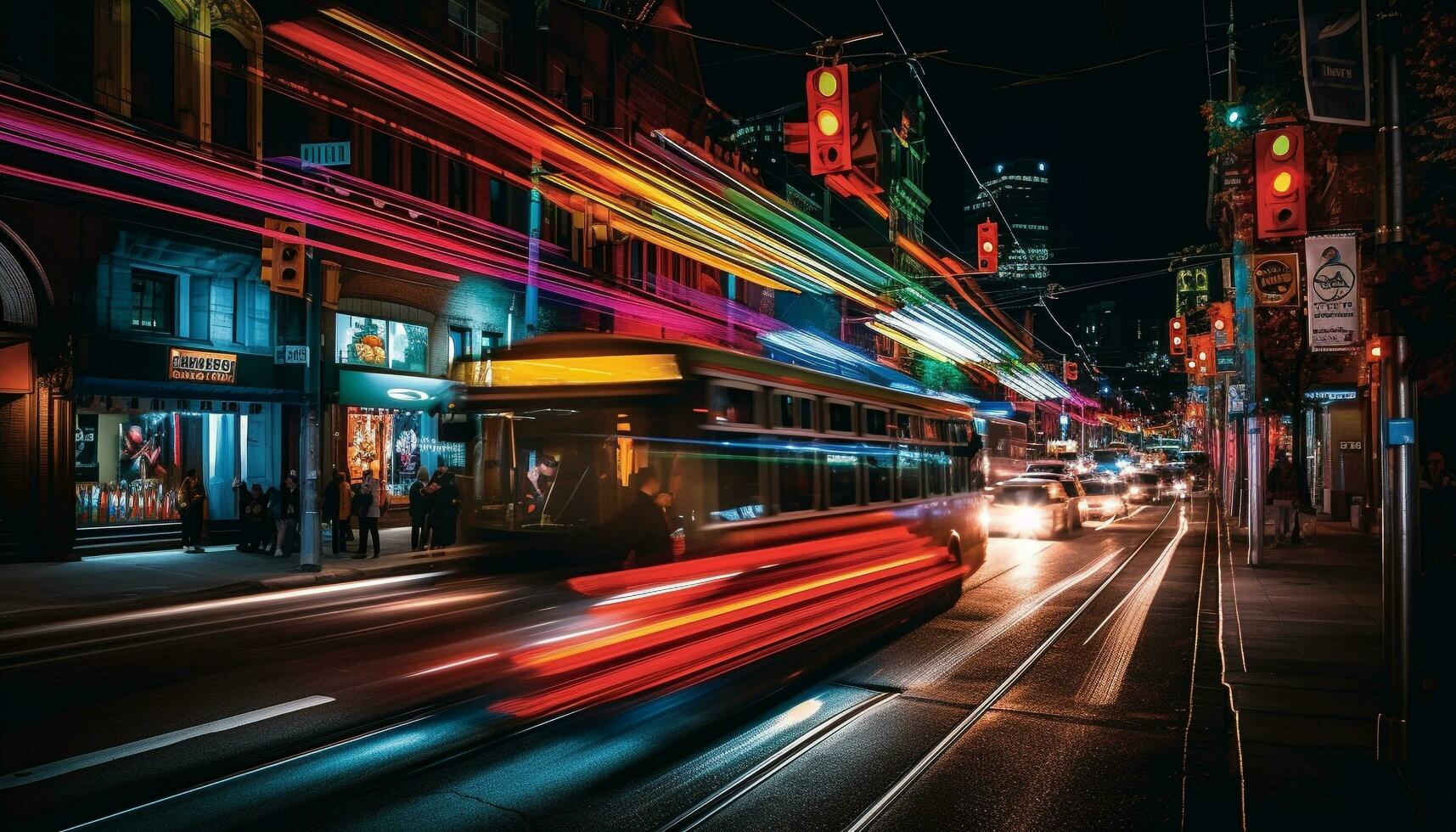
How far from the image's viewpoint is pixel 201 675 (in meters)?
8.66

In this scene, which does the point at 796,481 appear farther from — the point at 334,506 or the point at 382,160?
the point at 382,160

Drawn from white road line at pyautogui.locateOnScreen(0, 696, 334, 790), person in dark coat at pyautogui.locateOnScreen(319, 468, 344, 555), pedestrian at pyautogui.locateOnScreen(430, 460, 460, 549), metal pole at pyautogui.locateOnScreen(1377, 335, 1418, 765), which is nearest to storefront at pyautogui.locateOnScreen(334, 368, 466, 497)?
person in dark coat at pyautogui.locateOnScreen(319, 468, 344, 555)

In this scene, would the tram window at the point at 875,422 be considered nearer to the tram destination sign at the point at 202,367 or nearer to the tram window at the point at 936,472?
the tram window at the point at 936,472

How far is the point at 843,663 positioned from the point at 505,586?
4.02 m

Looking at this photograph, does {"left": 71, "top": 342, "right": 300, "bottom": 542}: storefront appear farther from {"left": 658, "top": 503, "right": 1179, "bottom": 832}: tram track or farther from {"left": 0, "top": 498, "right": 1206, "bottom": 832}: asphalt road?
{"left": 658, "top": 503, "right": 1179, "bottom": 832}: tram track

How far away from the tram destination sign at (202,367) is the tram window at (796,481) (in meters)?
16.4

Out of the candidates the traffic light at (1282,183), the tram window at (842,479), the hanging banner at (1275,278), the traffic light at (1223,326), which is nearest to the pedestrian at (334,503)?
the tram window at (842,479)

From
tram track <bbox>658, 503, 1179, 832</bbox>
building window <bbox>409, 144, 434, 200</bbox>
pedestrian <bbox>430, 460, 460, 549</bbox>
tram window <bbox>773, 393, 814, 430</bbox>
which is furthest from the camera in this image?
building window <bbox>409, 144, 434, 200</bbox>

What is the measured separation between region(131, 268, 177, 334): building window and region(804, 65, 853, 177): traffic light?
16.2m

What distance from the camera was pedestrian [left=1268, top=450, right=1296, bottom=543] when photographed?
2234cm

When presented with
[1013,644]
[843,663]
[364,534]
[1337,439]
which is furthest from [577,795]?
[1337,439]

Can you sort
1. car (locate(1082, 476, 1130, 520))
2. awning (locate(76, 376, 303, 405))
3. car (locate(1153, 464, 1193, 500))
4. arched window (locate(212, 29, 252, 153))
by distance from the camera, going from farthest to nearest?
car (locate(1153, 464, 1193, 500)), car (locate(1082, 476, 1130, 520)), arched window (locate(212, 29, 252, 153)), awning (locate(76, 376, 303, 405))

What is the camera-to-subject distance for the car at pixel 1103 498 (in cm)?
3400

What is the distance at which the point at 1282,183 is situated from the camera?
430 inches
